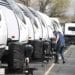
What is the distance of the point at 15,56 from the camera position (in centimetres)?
1447

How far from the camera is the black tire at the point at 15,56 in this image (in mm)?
14445

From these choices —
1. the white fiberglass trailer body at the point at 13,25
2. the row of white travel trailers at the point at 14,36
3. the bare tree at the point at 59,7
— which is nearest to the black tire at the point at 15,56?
the row of white travel trailers at the point at 14,36

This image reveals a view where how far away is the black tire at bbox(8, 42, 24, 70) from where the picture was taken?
14445 mm

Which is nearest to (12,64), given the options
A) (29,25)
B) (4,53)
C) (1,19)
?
(4,53)

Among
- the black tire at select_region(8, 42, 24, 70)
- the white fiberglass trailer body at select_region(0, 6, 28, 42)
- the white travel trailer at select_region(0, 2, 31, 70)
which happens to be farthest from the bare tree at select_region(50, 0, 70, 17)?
the black tire at select_region(8, 42, 24, 70)

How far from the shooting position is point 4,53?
14.2 m

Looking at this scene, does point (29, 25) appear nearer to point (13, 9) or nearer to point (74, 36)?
point (13, 9)

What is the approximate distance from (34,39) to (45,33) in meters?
3.88

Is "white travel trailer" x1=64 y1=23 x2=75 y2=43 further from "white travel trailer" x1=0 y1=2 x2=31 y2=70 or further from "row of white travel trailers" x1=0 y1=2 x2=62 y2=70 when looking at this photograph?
"white travel trailer" x1=0 y1=2 x2=31 y2=70

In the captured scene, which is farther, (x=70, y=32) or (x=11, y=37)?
(x=70, y=32)

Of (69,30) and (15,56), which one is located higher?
(69,30)

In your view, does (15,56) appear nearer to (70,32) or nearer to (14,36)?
(14,36)

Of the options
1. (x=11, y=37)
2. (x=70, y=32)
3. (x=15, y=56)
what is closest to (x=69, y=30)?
(x=70, y=32)

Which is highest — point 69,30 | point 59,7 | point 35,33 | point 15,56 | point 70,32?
point 59,7
